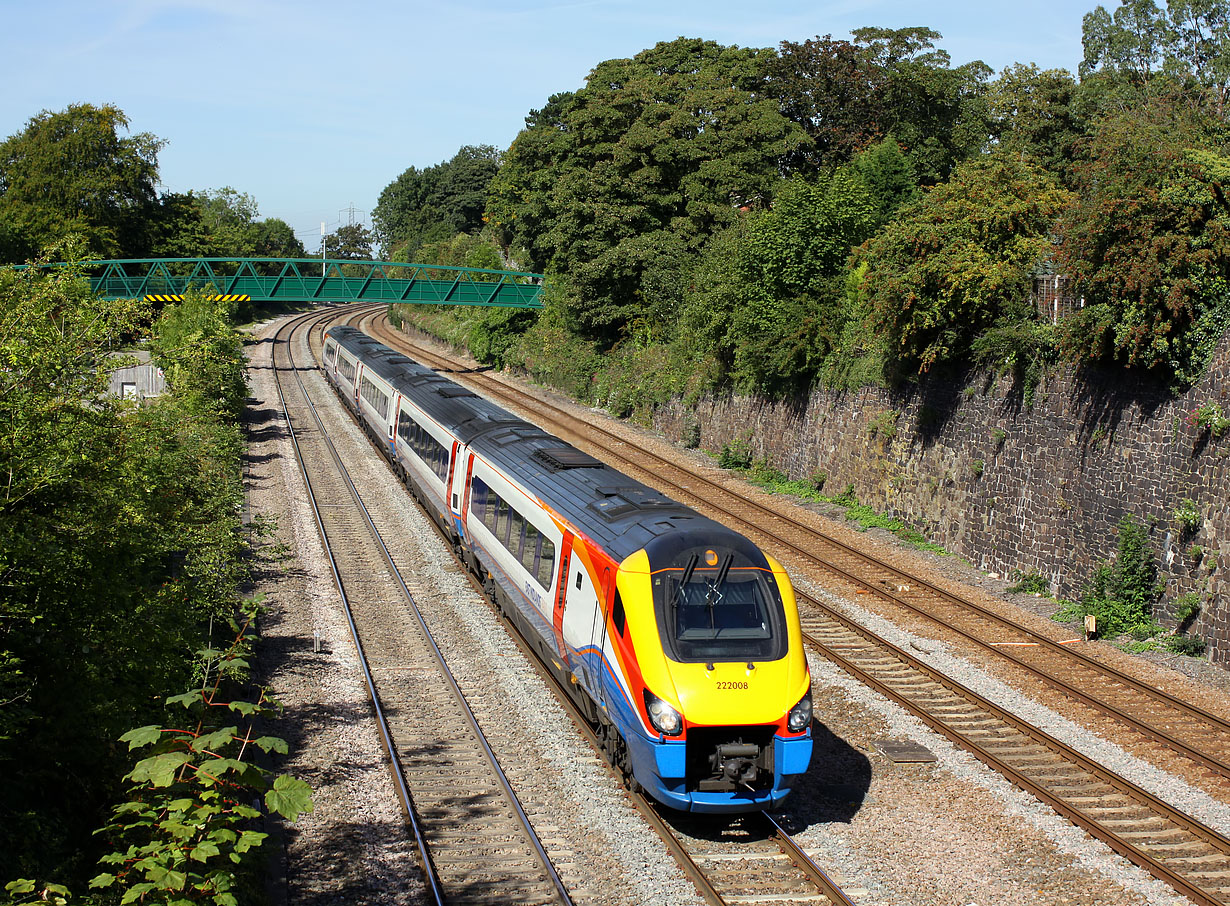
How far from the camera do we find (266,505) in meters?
23.0

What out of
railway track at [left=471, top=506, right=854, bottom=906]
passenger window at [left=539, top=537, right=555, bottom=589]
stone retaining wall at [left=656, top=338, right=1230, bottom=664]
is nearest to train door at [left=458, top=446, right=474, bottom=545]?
passenger window at [left=539, top=537, right=555, bottom=589]

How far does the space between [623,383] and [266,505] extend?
18.0 m

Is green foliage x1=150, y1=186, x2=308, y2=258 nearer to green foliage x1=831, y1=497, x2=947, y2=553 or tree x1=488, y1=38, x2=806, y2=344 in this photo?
tree x1=488, y1=38, x2=806, y2=344

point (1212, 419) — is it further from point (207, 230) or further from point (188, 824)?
point (207, 230)

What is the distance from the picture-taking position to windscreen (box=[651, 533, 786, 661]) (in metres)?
9.52

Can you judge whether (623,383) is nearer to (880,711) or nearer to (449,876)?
(880,711)

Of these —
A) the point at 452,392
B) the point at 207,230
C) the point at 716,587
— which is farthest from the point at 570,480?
the point at 207,230

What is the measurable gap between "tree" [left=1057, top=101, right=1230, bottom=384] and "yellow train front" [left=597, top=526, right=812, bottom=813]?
8859mm

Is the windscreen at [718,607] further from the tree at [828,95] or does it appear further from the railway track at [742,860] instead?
the tree at [828,95]

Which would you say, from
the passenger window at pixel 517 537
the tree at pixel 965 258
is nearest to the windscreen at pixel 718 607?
the passenger window at pixel 517 537

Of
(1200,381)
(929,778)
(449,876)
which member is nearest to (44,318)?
(449,876)

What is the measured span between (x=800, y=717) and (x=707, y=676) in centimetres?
98

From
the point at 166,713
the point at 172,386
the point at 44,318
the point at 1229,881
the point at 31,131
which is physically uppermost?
the point at 31,131

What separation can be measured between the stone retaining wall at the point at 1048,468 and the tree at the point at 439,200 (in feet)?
239
